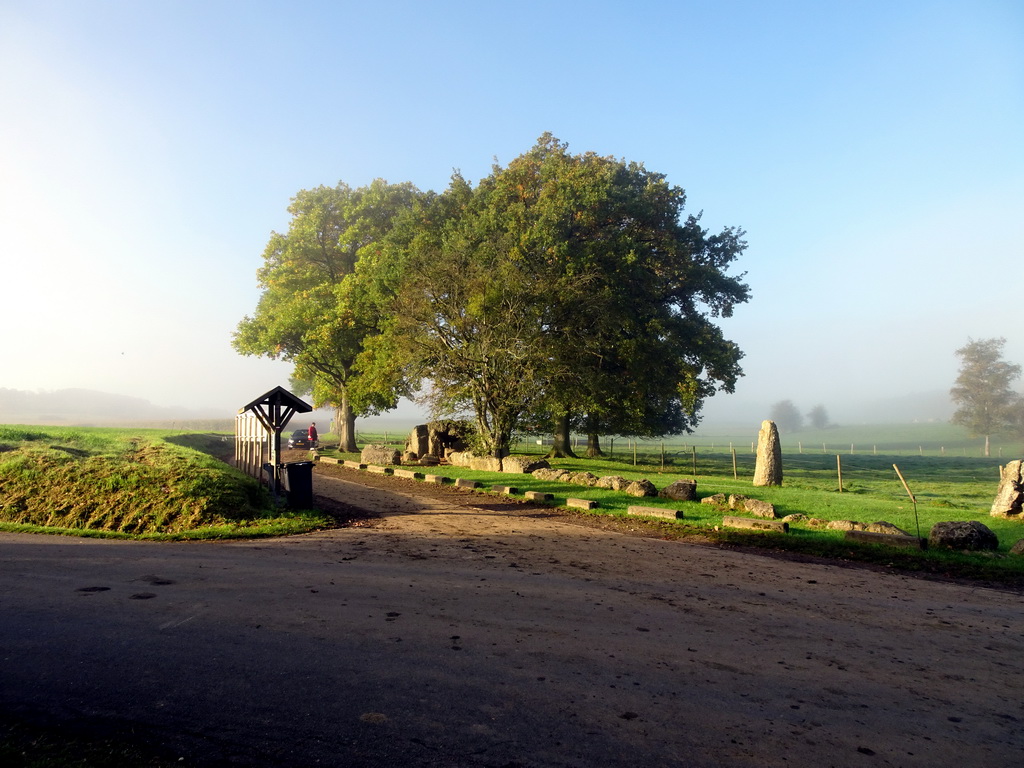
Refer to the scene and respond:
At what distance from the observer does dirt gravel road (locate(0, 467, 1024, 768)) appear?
159 inches

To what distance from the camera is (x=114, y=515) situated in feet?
41.9

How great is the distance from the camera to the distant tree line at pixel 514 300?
2541cm

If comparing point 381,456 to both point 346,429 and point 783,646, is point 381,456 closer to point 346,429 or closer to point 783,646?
point 346,429

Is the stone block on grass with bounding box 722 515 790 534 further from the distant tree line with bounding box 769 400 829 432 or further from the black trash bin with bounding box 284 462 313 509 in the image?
the distant tree line with bounding box 769 400 829 432

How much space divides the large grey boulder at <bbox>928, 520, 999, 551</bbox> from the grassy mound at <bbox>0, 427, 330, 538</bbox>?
12.2 metres

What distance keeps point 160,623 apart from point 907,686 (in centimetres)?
Result: 710

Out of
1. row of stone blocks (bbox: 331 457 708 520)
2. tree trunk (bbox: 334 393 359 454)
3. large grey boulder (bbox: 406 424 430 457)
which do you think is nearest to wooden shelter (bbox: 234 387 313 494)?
row of stone blocks (bbox: 331 457 708 520)

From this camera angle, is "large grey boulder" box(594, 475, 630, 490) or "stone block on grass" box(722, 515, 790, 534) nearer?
"stone block on grass" box(722, 515, 790, 534)

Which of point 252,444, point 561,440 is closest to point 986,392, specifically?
point 561,440

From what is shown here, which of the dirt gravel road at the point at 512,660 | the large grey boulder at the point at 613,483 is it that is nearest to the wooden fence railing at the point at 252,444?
the dirt gravel road at the point at 512,660

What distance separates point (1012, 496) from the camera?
46.4 ft

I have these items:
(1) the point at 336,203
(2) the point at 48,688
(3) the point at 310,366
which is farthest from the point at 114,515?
(1) the point at 336,203

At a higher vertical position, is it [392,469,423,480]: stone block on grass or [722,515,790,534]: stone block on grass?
[392,469,423,480]: stone block on grass

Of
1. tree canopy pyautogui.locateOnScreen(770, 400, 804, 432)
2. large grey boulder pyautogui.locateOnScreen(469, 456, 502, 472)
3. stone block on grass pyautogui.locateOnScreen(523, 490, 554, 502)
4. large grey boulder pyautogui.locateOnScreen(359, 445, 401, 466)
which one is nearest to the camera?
stone block on grass pyautogui.locateOnScreen(523, 490, 554, 502)
